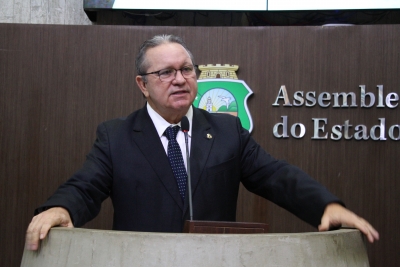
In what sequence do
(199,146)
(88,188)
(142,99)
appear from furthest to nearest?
(142,99) < (199,146) < (88,188)

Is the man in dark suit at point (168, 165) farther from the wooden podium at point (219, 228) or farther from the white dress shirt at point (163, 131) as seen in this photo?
the wooden podium at point (219, 228)

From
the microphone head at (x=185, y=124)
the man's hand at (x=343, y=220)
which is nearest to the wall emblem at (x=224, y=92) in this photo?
the microphone head at (x=185, y=124)

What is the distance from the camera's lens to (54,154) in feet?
10.9

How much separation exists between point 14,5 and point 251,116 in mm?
1777

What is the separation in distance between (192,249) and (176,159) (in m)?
0.75

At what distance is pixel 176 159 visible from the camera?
6.56 feet

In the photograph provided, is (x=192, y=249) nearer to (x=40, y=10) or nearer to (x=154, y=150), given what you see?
(x=154, y=150)

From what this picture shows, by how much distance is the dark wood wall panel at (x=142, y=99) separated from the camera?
3.26 m

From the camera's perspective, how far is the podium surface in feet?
4.18

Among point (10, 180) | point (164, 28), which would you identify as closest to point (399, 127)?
point (164, 28)

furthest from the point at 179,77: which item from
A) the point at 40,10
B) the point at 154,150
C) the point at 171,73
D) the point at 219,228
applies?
the point at 40,10

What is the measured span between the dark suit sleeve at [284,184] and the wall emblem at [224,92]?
1145 mm

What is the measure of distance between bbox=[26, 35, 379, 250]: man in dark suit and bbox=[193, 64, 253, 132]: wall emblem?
3.85 feet

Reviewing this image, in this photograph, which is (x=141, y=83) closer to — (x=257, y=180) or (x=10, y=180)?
(x=257, y=180)
